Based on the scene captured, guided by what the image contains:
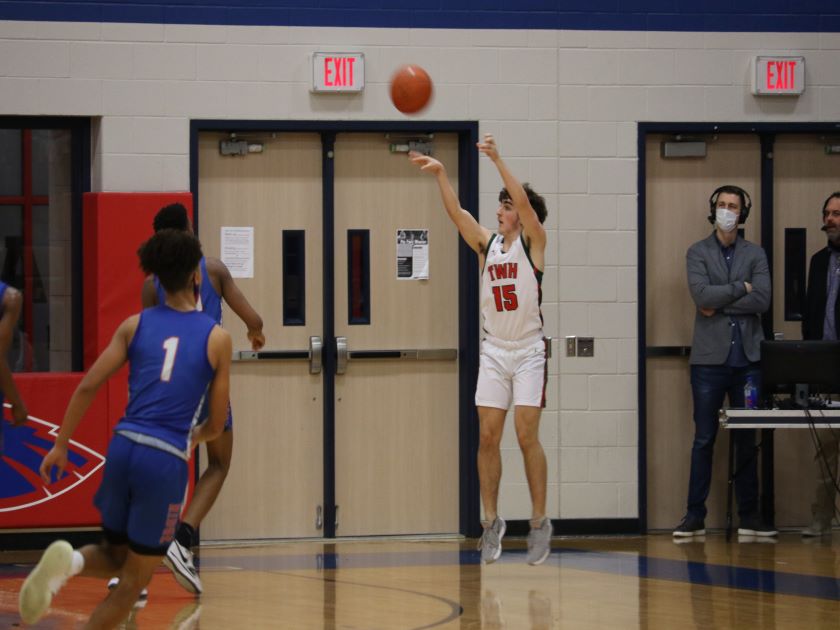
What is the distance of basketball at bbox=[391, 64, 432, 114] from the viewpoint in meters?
7.41

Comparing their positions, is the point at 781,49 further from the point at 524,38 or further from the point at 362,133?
the point at 362,133

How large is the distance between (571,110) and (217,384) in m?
4.62

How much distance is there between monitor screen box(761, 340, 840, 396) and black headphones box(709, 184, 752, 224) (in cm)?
84

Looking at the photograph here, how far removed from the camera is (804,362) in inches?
327

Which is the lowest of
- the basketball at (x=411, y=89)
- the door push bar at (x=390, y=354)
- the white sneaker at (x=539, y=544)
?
the white sneaker at (x=539, y=544)

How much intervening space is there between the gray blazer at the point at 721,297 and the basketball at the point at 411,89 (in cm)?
217

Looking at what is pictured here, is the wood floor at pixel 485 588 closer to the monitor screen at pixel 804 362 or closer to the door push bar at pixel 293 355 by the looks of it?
the monitor screen at pixel 804 362

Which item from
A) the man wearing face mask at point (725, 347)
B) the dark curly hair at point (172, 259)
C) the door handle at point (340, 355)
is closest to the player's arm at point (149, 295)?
the dark curly hair at point (172, 259)

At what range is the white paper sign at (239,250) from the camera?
8602mm

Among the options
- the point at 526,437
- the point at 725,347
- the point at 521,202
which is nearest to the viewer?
the point at 521,202

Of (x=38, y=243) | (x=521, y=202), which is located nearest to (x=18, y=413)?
(x=521, y=202)

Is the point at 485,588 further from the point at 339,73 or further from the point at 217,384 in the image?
the point at 339,73

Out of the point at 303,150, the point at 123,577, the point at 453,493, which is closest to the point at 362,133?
the point at 303,150

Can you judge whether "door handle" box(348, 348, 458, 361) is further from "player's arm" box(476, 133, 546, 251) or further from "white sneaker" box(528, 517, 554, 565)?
"white sneaker" box(528, 517, 554, 565)
